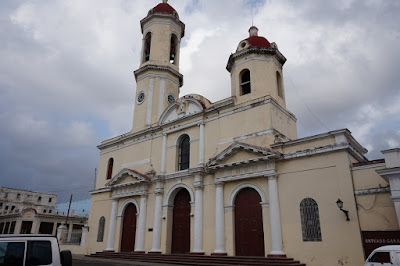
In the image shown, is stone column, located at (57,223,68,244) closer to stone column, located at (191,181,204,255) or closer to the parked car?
stone column, located at (191,181,204,255)

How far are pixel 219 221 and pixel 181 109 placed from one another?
7970 millimetres

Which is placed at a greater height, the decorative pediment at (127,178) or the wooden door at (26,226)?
the decorative pediment at (127,178)

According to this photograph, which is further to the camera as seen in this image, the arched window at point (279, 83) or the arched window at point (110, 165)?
the arched window at point (110, 165)

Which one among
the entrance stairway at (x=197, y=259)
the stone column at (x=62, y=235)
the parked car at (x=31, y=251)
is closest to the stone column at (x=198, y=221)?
the entrance stairway at (x=197, y=259)

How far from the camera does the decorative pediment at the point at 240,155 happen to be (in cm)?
1465

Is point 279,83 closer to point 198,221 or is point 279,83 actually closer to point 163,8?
point 198,221

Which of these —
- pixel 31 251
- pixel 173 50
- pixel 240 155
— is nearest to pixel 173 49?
pixel 173 50

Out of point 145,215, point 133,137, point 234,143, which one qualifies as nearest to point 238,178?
point 234,143

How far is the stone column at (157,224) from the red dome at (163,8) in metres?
15.4

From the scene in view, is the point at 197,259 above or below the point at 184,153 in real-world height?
below

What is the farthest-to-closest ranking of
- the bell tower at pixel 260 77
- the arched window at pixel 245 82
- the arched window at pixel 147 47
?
1. the arched window at pixel 147 47
2. the arched window at pixel 245 82
3. the bell tower at pixel 260 77

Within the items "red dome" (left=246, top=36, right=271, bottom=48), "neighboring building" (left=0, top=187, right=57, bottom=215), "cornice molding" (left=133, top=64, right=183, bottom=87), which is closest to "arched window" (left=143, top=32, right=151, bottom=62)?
"cornice molding" (left=133, top=64, right=183, bottom=87)

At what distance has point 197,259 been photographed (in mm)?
15156

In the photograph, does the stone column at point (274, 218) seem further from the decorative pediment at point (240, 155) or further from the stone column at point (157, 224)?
the stone column at point (157, 224)
